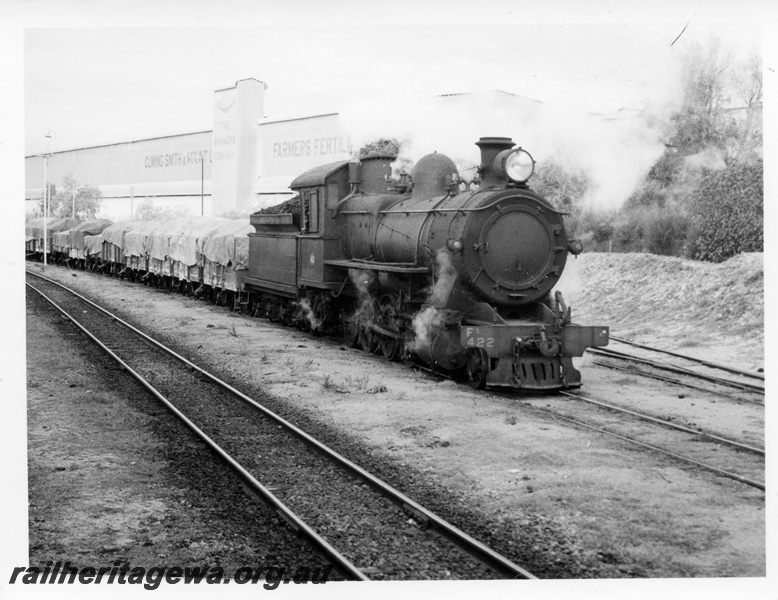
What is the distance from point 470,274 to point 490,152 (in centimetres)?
164

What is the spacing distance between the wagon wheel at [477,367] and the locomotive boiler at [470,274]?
0.06ft

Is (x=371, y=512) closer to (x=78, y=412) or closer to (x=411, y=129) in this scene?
(x=78, y=412)

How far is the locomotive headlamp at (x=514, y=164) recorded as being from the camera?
9.66 metres

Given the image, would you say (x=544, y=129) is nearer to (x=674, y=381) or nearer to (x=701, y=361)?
(x=674, y=381)

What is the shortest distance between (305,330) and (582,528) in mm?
10662

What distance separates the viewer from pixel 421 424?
8.26 meters

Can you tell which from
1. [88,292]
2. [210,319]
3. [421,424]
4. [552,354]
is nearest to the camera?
[421,424]

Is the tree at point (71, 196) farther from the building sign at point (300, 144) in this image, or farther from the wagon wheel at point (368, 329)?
the wagon wheel at point (368, 329)

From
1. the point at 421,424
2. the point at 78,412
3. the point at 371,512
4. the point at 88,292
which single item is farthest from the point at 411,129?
the point at 88,292

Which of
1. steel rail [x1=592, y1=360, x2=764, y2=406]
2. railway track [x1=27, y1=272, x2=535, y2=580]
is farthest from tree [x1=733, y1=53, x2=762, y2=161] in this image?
railway track [x1=27, y1=272, x2=535, y2=580]

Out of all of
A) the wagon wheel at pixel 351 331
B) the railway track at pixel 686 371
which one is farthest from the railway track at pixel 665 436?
the wagon wheel at pixel 351 331

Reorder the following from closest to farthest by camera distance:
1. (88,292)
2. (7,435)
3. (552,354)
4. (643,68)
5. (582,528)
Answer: (582,528) < (7,435) < (643,68) < (552,354) < (88,292)

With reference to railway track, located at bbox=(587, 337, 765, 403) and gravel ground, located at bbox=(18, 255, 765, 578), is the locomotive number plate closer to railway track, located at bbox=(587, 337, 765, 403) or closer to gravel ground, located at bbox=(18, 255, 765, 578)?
gravel ground, located at bbox=(18, 255, 765, 578)

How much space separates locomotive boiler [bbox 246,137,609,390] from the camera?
955cm
